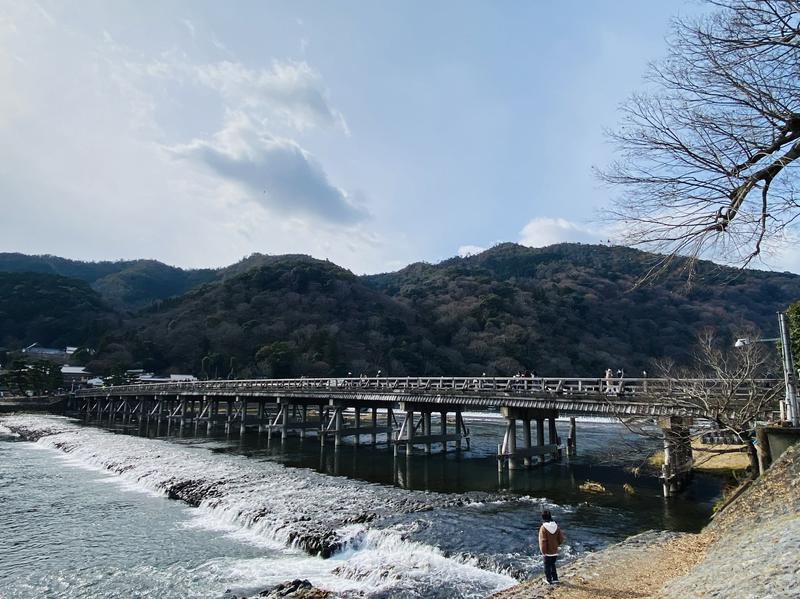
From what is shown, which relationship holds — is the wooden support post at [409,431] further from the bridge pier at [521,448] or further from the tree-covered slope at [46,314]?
the tree-covered slope at [46,314]

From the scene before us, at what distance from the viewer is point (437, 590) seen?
10.2 meters

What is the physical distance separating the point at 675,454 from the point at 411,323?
86255 millimetres

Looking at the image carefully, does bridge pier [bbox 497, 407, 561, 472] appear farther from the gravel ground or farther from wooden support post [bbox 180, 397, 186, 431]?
wooden support post [bbox 180, 397, 186, 431]

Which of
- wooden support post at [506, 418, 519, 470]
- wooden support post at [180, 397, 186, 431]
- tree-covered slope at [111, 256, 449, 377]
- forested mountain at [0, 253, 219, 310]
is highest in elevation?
forested mountain at [0, 253, 219, 310]

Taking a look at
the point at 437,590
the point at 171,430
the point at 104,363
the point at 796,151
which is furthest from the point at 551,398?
the point at 104,363

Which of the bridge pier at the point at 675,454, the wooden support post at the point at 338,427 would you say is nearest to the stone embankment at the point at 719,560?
the bridge pier at the point at 675,454

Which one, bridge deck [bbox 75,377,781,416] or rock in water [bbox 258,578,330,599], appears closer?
rock in water [bbox 258,578,330,599]

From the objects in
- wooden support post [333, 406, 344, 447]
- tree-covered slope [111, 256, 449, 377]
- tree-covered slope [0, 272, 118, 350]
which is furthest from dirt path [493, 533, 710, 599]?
tree-covered slope [0, 272, 118, 350]

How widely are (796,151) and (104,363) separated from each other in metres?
102

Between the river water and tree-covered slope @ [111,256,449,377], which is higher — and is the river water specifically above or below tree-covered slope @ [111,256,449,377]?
below

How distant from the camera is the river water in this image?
1123 centimetres

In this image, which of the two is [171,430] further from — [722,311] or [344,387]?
[722,311]

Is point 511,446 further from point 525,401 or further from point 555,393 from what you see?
Answer: point 555,393

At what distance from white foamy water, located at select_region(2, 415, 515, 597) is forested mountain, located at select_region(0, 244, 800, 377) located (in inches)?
2053
